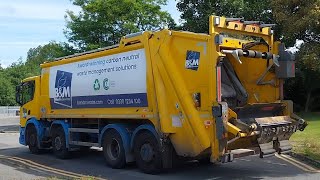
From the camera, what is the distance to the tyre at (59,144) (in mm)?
14289

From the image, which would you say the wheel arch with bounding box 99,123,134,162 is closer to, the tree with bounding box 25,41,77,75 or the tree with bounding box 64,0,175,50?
the tree with bounding box 25,41,77,75

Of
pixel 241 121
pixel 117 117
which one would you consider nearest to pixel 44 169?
pixel 117 117

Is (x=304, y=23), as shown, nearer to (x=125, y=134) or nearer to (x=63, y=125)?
(x=125, y=134)

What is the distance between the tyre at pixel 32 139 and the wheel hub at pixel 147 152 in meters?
5.94

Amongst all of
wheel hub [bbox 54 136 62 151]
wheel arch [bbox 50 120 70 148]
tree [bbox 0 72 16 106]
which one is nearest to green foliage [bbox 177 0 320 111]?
wheel arch [bbox 50 120 70 148]

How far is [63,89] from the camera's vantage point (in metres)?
14.5

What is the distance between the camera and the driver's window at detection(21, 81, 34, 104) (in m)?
16.4

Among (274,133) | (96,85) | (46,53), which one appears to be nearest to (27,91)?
(96,85)

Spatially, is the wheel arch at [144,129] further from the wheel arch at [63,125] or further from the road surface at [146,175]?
the wheel arch at [63,125]

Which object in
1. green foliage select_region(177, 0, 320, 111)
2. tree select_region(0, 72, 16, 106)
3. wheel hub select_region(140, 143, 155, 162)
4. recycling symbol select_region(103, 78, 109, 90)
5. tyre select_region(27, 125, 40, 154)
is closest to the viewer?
wheel hub select_region(140, 143, 155, 162)

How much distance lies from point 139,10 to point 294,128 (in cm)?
2376

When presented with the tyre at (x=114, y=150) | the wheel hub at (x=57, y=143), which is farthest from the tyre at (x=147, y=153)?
the wheel hub at (x=57, y=143)

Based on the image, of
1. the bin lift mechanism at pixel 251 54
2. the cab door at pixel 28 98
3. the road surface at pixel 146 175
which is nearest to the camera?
the bin lift mechanism at pixel 251 54

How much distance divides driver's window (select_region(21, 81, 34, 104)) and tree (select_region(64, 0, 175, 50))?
1495 cm
